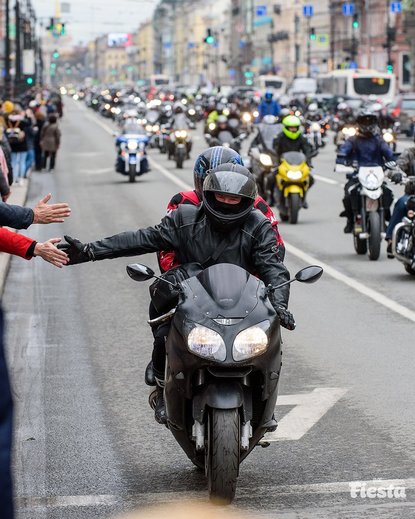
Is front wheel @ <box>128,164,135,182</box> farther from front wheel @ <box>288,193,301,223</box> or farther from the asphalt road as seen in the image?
the asphalt road

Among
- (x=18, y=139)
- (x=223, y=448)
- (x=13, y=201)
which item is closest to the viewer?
(x=223, y=448)

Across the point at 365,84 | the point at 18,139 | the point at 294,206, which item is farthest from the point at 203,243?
the point at 365,84

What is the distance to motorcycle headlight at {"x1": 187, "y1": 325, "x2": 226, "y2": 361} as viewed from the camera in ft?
21.5

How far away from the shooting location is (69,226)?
23766mm

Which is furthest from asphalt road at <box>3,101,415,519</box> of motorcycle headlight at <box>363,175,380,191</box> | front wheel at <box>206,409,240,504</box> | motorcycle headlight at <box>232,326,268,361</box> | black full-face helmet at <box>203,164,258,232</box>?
black full-face helmet at <box>203,164,258,232</box>

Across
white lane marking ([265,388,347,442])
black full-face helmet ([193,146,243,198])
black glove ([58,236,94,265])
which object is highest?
black full-face helmet ([193,146,243,198])

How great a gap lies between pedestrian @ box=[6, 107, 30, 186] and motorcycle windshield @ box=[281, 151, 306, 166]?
898 centimetres

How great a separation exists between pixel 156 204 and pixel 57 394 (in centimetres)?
1852

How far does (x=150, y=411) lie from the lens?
364 inches

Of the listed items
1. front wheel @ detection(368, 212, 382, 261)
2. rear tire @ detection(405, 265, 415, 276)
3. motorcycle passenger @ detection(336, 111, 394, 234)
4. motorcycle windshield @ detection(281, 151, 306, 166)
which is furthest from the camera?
motorcycle windshield @ detection(281, 151, 306, 166)

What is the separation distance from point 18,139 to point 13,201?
3899 mm

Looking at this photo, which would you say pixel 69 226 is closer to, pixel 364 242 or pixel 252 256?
pixel 364 242

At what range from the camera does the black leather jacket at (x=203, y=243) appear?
286 inches

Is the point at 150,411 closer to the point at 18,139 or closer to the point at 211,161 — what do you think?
the point at 211,161
